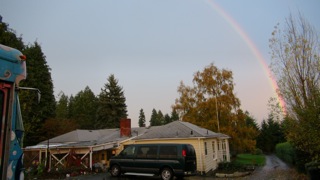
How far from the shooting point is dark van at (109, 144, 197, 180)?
15.1 m

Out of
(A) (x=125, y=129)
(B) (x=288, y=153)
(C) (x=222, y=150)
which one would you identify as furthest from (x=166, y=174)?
(B) (x=288, y=153)

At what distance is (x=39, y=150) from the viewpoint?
2372 centimetres

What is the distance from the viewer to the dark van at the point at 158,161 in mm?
15055

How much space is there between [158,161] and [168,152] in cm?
78

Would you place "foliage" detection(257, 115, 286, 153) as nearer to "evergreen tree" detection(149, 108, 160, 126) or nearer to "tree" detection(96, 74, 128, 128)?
"tree" detection(96, 74, 128, 128)

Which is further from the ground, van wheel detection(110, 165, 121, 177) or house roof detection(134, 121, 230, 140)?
house roof detection(134, 121, 230, 140)

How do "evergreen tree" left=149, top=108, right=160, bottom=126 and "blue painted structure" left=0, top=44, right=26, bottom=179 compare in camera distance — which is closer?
"blue painted structure" left=0, top=44, right=26, bottom=179

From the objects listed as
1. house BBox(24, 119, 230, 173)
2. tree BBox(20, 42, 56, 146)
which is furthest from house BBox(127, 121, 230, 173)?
tree BBox(20, 42, 56, 146)

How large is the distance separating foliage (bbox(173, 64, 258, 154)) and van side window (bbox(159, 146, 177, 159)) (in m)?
19.5

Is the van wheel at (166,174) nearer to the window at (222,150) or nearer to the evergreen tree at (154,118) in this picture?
the window at (222,150)

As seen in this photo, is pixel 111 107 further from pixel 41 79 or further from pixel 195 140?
pixel 195 140

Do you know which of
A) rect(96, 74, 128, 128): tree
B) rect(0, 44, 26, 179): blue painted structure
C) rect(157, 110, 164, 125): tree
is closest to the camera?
rect(0, 44, 26, 179): blue painted structure

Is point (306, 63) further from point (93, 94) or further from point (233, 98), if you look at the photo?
point (93, 94)

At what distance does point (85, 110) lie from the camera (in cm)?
6481
